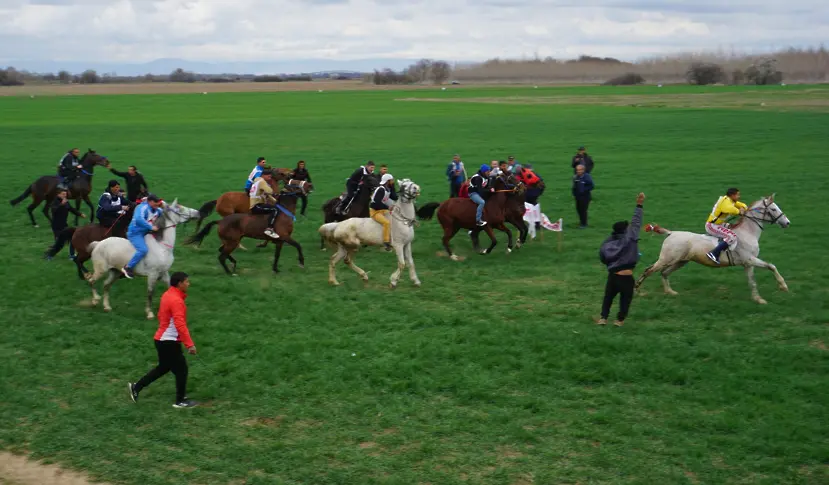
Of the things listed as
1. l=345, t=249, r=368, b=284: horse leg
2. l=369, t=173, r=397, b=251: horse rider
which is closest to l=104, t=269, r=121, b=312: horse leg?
l=345, t=249, r=368, b=284: horse leg

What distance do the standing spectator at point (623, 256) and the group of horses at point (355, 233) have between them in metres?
0.98

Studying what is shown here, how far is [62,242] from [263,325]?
18.2 ft

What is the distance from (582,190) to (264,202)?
954 centimetres

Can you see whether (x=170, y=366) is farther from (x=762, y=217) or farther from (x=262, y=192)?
(x=762, y=217)

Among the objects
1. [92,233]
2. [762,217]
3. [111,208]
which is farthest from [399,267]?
[762,217]

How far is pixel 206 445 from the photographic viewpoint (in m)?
10.1

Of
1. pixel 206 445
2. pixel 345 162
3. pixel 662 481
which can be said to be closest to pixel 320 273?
pixel 206 445

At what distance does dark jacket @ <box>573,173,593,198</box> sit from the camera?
23312mm

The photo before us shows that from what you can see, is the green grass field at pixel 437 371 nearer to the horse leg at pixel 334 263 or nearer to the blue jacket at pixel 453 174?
the horse leg at pixel 334 263

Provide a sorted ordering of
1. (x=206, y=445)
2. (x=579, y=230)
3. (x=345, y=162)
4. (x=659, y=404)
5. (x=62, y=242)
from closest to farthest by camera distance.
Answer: (x=206, y=445)
(x=659, y=404)
(x=62, y=242)
(x=579, y=230)
(x=345, y=162)

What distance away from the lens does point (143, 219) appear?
14406 mm

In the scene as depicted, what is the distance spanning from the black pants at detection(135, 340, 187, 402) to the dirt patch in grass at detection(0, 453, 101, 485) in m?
1.76

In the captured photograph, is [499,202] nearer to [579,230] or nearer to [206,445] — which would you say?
[579,230]

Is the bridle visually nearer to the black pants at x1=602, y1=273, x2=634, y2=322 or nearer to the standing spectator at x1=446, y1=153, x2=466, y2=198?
the black pants at x1=602, y1=273, x2=634, y2=322
